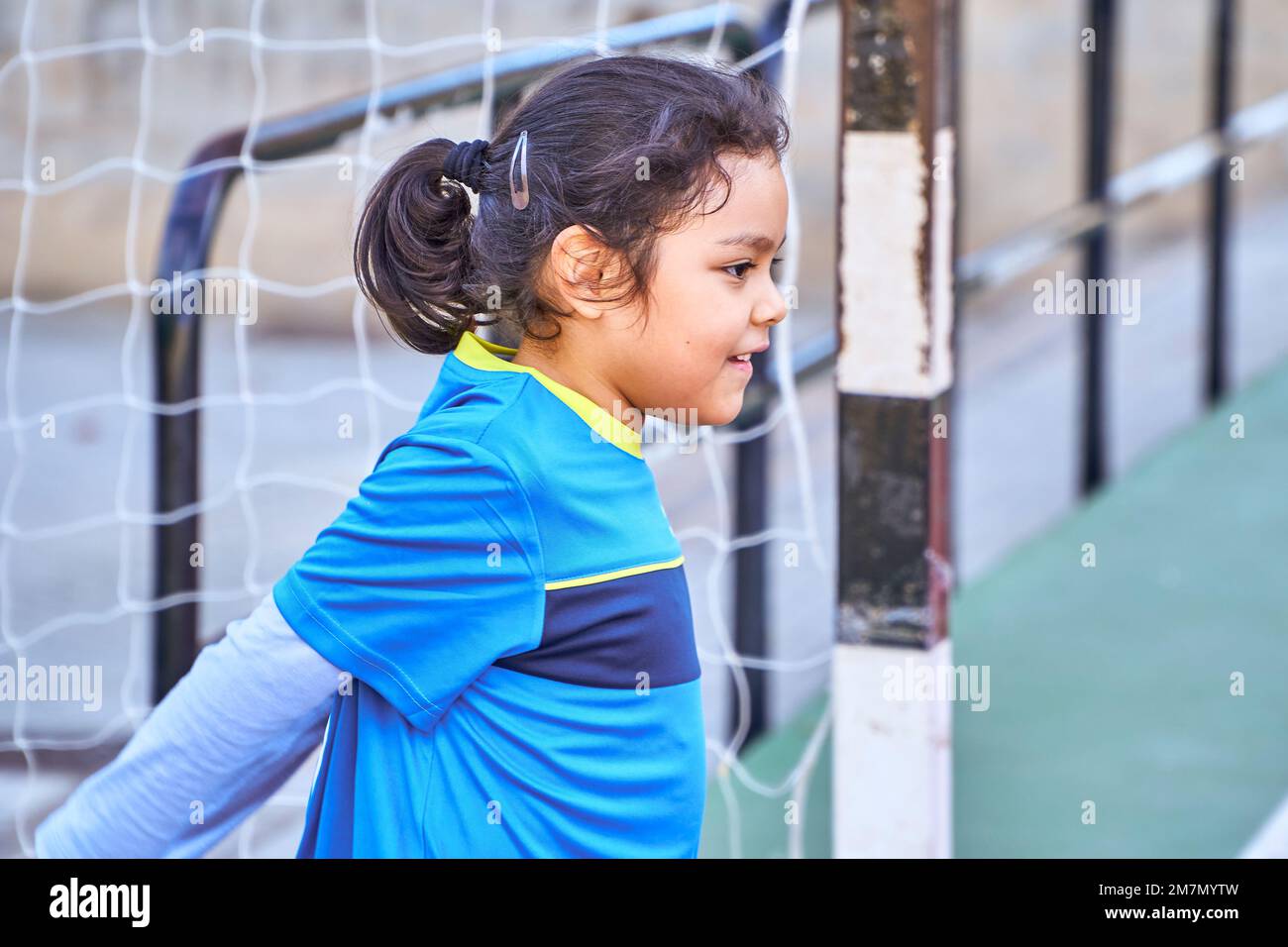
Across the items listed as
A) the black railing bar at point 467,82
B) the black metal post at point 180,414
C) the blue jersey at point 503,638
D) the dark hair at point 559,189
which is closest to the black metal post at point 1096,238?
the black railing bar at point 467,82

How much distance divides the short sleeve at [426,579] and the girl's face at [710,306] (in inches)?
6.0

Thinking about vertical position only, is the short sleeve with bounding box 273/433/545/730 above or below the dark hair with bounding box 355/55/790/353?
below

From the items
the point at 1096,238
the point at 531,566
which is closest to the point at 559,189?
the point at 531,566

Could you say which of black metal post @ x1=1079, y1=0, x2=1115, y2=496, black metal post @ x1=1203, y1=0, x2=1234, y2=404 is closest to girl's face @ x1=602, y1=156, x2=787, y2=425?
black metal post @ x1=1079, y1=0, x2=1115, y2=496

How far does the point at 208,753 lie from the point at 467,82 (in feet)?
3.24

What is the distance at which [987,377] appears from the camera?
15.0ft

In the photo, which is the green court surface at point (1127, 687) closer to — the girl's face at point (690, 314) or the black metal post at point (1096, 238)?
the black metal post at point (1096, 238)

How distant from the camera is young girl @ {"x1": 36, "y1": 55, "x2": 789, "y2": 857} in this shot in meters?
1.06

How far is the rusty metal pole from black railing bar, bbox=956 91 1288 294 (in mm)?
943

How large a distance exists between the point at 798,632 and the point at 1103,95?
1188 mm

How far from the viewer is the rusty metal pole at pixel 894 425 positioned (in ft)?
5.22

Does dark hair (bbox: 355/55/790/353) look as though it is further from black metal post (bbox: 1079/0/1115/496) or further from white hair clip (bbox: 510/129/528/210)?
black metal post (bbox: 1079/0/1115/496)
